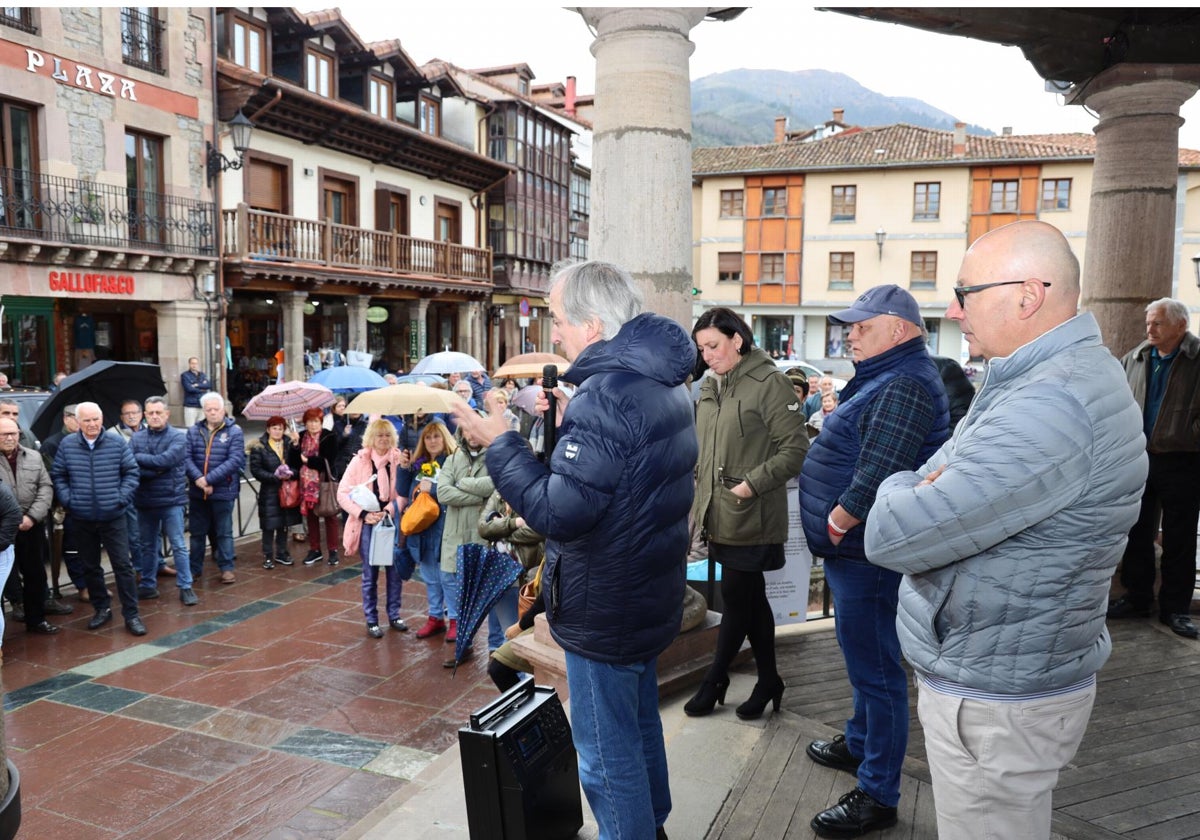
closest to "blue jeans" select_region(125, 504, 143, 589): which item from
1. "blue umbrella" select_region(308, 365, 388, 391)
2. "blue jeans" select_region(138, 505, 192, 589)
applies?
"blue jeans" select_region(138, 505, 192, 589)

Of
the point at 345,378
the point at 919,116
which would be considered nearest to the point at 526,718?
the point at 345,378

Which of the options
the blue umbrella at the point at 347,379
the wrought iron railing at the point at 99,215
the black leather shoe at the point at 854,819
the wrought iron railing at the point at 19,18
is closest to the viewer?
the black leather shoe at the point at 854,819

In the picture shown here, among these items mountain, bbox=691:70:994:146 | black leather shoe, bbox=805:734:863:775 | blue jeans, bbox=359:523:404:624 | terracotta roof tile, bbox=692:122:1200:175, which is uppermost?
mountain, bbox=691:70:994:146

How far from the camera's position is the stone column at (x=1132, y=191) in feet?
19.4

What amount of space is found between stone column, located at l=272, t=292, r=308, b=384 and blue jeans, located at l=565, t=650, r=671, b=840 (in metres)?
18.8

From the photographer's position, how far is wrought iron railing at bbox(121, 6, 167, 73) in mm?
16156

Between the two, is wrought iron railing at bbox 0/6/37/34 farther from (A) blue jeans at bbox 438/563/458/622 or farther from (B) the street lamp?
(A) blue jeans at bbox 438/563/458/622

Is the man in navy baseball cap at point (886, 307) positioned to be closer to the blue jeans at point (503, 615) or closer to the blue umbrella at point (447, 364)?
the blue jeans at point (503, 615)

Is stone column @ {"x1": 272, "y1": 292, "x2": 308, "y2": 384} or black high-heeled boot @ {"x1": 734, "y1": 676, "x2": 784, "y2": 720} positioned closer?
black high-heeled boot @ {"x1": 734, "y1": 676, "x2": 784, "y2": 720}

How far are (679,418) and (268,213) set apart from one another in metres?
18.5

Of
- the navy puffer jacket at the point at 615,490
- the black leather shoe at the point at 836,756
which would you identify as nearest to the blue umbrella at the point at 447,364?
the black leather shoe at the point at 836,756

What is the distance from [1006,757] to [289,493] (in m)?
7.68

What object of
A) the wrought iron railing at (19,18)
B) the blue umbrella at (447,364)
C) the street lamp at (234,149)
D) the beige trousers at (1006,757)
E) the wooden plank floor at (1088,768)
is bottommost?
the wooden plank floor at (1088,768)

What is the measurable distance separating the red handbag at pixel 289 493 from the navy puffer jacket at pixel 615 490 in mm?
6667
